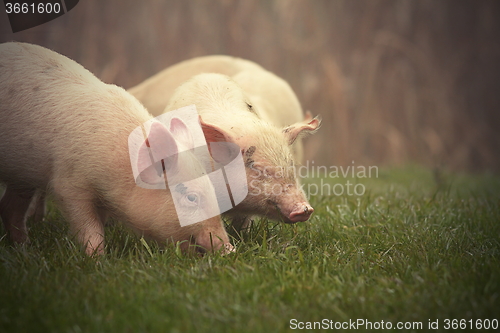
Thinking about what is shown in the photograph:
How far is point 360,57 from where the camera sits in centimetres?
988

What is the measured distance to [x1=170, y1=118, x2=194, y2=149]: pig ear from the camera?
3207mm

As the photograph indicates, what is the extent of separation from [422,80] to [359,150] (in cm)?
229

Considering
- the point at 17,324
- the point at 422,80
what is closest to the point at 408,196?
the point at 17,324

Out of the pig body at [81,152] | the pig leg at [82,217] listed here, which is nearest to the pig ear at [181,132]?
the pig body at [81,152]

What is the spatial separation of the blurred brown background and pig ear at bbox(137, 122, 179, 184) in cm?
454

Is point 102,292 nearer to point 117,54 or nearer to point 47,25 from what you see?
point 47,25

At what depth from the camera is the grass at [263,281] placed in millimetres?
2148

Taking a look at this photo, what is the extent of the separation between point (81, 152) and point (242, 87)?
2.05m

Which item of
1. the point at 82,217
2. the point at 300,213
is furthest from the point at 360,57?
the point at 82,217

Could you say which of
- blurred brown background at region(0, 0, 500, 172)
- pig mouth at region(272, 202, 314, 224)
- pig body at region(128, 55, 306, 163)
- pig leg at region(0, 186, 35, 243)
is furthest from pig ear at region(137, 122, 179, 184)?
blurred brown background at region(0, 0, 500, 172)

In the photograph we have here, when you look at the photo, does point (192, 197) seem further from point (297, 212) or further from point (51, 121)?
point (51, 121)

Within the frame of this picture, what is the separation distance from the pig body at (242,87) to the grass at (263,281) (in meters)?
1.51

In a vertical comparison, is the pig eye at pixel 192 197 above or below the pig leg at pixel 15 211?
above

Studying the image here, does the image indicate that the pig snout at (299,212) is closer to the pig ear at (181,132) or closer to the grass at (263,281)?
the grass at (263,281)
